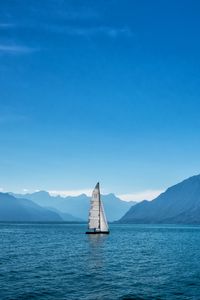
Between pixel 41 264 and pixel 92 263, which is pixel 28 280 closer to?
pixel 41 264

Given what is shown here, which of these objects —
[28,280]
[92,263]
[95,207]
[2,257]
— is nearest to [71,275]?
[28,280]

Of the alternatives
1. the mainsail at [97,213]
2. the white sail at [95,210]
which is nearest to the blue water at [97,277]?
the white sail at [95,210]

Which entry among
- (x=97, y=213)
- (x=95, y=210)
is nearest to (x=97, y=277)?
(x=95, y=210)

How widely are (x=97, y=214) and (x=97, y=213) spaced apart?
0.36m

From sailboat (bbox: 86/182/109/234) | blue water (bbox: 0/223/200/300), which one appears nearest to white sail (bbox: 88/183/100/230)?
sailboat (bbox: 86/182/109/234)

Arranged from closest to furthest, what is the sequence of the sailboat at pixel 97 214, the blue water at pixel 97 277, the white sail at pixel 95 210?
1. the blue water at pixel 97 277
2. the white sail at pixel 95 210
3. the sailboat at pixel 97 214

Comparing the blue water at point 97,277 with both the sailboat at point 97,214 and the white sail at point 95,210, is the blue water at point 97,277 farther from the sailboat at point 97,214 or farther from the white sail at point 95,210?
the sailboat at point 97,214

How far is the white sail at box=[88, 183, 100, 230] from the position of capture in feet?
455

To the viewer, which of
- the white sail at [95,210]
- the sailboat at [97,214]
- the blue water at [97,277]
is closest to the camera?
the blue water at [97,277]

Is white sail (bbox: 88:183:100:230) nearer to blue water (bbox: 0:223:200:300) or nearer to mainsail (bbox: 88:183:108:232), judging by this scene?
mainsail (bbox: 88:183:108:232)

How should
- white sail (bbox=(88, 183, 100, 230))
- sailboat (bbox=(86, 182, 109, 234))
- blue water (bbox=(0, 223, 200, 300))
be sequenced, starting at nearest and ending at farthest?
1. blue water (bbox=(0, 223, 200, 300))
2. white sail (bbox=(88, 183, 100, 230))
3. sailboat (bbox=(86, 182, 109, 234))

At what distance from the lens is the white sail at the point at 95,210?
13862 cm

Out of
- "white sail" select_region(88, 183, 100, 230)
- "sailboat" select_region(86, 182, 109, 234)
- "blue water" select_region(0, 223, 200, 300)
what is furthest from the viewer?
"sailboat" select_region(86, 182, 109, 234)

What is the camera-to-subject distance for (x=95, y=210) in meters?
140
